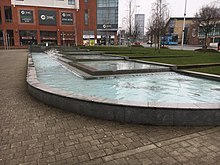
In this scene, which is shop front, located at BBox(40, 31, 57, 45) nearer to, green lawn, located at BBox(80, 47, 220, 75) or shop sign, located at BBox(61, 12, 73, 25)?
shop sign, located at BBox(61, 12, 73, 25)

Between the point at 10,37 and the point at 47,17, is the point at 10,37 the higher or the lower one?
the lower one

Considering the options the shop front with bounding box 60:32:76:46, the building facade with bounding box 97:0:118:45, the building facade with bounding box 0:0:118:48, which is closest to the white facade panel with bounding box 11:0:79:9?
the building facade with bounding box 0:0:118:48

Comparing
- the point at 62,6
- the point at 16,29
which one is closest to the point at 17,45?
the point at 16,29

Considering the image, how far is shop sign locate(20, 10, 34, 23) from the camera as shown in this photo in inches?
2413

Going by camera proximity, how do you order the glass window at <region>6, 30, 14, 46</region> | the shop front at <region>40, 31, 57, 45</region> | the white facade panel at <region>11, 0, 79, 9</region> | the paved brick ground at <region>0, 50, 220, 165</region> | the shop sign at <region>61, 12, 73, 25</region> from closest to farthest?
1. the paved brick ground at <region>0, 50, 220, 165</region>
2. the glass window at <region>6, 30, 14, 46</region>
3. the white facade panel at <region>11, 0, 79, 9</region>
4. the shop front at <region>40, 31, 57, 45</region>
5. the shop sign at <region>61, 12, 73, 25</region>

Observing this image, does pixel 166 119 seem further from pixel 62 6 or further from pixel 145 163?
pixel 62 6

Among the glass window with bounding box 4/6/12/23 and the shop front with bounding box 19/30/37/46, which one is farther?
the shop front with bounding box 19/30/37/46

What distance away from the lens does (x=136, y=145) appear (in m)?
3.68

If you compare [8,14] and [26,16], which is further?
[26,16]

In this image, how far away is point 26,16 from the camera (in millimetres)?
61438

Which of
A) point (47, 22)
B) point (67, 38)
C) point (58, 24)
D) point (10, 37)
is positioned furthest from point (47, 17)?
point (10, 37)

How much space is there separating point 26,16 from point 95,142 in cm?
6684

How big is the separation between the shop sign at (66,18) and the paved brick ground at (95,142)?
66.0 meters

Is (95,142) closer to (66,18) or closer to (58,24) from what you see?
(58,24)
